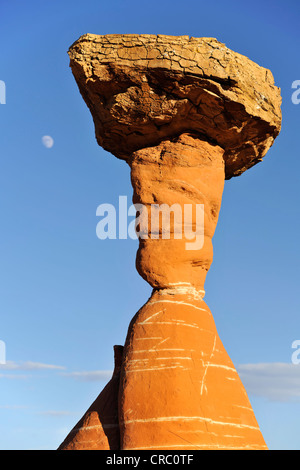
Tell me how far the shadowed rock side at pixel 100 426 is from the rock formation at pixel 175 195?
0.06ft

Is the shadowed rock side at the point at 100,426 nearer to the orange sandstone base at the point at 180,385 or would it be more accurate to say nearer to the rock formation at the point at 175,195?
the rock formation at the point at 175,195

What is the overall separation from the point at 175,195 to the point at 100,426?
365 cm

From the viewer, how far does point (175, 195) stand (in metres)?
9.39

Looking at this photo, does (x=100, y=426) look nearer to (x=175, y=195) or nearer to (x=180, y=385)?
(x=180, y=385)

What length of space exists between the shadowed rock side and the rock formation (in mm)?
19

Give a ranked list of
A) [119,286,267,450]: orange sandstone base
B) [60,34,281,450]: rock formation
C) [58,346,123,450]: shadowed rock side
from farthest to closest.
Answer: [58,346,123,450]: shadowed rock side → [60,34,281,450]: rock formation → [119,286,267,450]: orange sandstone base

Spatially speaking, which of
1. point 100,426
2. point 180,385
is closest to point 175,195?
point 180,385

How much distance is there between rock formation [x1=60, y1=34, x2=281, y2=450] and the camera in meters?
8.15

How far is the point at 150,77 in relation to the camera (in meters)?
9.04

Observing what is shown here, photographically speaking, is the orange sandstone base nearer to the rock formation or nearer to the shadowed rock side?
the rock formation

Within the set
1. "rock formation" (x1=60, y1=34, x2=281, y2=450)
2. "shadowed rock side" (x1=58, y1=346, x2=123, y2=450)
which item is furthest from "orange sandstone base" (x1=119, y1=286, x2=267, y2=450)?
"shadowed rock side" (x1=58, y1=346, x2=123, y2=450)

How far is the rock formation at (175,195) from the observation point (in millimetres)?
8148
